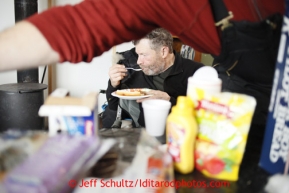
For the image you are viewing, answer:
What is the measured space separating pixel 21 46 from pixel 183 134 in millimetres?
357

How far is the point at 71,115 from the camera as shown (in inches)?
20.7

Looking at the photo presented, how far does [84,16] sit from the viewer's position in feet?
1.91

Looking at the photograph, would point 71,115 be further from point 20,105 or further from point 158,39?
point 20,105

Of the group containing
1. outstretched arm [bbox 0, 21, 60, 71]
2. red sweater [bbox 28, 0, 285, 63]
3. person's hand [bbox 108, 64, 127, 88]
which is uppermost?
red sweater [bbox 28, 0, 285, 63]

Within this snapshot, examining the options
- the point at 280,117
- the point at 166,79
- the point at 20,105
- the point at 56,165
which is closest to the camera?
the point at 56,165

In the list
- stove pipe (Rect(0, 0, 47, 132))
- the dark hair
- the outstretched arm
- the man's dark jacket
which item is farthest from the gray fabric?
the outstretched arm

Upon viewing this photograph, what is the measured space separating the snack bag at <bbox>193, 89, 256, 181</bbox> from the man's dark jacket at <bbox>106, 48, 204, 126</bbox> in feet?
3.68

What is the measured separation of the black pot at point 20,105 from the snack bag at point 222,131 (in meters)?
1.60

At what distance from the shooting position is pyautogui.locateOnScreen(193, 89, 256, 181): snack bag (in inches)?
20.5

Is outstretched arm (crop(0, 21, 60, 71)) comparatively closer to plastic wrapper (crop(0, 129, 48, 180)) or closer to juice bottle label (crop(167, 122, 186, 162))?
plastic wrapper (crop(0, 129, 48, 180))

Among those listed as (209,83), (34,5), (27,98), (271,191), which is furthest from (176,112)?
(34,5)

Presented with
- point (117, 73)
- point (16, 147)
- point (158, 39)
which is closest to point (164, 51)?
point (158, 39)

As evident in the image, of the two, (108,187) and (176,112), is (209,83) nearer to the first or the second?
(176,112)

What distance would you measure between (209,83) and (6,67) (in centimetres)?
41
